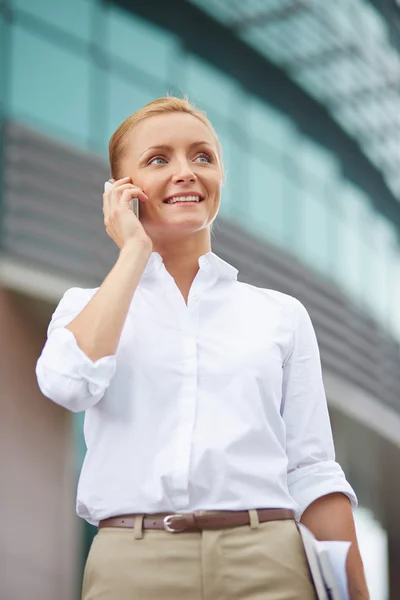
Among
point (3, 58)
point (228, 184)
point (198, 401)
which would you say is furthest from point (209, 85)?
point (198, 401)

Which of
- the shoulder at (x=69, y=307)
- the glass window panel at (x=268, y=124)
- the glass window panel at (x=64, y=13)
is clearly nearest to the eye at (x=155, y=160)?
the shoulder at (x=69, y=307)

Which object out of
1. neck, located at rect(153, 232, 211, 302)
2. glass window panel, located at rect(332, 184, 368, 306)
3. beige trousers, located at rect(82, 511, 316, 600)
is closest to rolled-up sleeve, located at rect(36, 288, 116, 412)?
beige trousers, located at rect(82, 511, 316, 600)

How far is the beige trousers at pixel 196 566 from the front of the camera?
2000mm

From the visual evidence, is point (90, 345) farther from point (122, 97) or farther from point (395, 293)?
point (395, 293)

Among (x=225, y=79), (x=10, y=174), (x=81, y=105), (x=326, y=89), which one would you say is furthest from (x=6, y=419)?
(x=326, y=89)

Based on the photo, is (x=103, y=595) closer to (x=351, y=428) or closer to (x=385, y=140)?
(x=351, y=428)

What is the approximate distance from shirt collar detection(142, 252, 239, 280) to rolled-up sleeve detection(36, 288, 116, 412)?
1.06 feet

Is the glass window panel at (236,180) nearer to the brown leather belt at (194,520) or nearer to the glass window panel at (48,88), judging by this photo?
the glass window panel at (48,88)

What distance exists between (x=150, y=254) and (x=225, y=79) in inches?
627

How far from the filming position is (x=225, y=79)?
699 inches

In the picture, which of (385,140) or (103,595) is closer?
(103,595)

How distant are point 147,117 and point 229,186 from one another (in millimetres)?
14881

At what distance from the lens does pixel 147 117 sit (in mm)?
2342

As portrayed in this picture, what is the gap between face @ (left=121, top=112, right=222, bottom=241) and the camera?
89.2 inches
